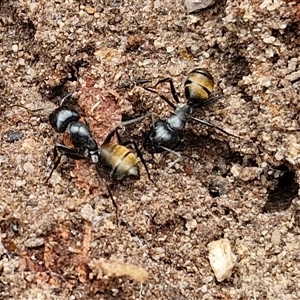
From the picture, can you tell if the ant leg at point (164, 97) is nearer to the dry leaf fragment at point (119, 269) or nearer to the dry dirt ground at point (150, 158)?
the dry dirt ground at point (150, 158)

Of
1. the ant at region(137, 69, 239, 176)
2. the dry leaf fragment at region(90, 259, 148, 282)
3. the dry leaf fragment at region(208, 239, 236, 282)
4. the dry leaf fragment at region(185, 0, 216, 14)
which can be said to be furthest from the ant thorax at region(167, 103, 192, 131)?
the dry leaf fragment at region(90, 259, 148, 282)

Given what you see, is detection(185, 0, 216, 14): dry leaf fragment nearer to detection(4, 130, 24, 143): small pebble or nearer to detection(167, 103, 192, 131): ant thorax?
detection(167, 103, 192, 131): ant thorax

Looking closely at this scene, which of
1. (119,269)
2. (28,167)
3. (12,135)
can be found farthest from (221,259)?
(12,135)

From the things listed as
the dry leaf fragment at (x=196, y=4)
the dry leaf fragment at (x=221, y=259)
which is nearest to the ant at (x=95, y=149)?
the dry leaf fragment at (x=221, y=259)

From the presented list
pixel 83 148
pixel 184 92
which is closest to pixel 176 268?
pixel 83 148

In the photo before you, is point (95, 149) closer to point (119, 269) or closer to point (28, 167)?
point (28, 167)

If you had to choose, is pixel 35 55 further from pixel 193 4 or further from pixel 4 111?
pixel 193 4
